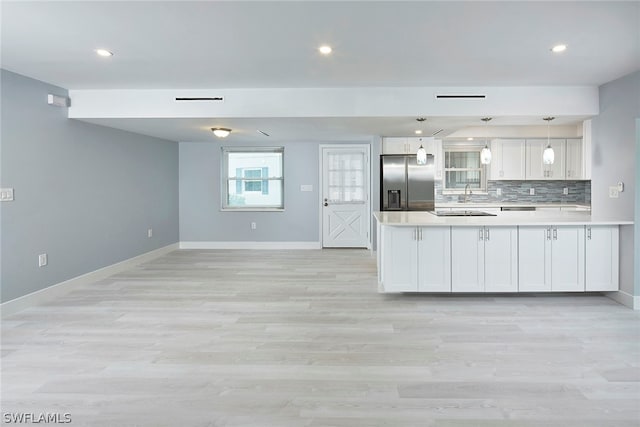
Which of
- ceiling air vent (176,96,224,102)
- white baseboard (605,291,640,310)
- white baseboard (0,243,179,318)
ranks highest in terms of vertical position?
ceiling air vent (176,96,224,102)

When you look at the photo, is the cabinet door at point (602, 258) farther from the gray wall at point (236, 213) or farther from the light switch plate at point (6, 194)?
the light switch plate at point (6, 194)

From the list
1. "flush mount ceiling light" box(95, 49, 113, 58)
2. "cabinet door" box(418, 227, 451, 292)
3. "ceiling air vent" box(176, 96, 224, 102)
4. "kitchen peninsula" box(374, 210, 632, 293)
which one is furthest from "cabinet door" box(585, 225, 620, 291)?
"flush mount ceiling light" box(95, 49, 113, 58)

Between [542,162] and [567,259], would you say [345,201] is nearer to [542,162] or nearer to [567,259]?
[542,162]

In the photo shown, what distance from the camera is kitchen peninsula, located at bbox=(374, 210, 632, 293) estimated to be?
4023 millimetres

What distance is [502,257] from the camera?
13.3ft

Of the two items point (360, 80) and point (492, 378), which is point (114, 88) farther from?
point (492, 378)

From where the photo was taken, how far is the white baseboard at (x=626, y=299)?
3.81 meters

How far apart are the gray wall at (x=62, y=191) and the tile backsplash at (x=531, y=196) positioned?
541cm

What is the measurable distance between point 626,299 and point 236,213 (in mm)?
6189

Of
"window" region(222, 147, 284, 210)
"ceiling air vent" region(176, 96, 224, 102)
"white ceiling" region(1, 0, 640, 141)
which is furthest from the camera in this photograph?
"window" region(222, 147, 284, 210)

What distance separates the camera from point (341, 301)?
407 centimetres

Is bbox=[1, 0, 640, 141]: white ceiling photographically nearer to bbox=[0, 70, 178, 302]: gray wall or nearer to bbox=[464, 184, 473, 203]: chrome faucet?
bbox=[0, 70, 178, 302]: gray wall

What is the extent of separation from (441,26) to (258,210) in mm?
5458

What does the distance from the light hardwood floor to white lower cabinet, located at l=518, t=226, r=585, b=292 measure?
0.21 meters
